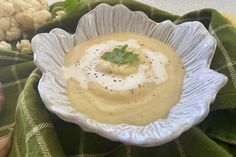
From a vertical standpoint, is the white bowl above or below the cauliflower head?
above

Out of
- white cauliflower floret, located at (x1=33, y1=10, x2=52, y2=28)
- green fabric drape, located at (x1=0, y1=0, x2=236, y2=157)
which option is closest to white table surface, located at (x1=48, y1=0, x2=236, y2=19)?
white cauliflower floret, located at (x1=33, y1=10, x2=52, y2=28)

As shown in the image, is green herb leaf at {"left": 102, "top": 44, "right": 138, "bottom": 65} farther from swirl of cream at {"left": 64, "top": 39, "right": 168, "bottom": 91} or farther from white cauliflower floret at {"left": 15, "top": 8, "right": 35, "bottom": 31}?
white cauliflower floret at {"left": 15, "top": 8, "right": 35, "bottom": 31}

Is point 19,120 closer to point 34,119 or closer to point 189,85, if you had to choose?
point 34,119

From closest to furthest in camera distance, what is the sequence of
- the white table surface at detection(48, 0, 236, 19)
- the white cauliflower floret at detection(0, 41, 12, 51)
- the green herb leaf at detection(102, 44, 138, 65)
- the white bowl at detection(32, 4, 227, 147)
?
the white bowl at detection(32, 4, 227, 147) < the green herb leaf at detection(102, 44, 138, 65) < the white cauliflower floret at detection(0, 41, 12, 51) < the white table surface at detection(48, 0, 236, 19)

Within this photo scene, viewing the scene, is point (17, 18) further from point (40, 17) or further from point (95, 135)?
point (95, 135)

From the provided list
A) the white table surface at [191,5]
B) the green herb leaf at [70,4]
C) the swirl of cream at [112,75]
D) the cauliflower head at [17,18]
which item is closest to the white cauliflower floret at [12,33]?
the cauliflower head at [17,18]

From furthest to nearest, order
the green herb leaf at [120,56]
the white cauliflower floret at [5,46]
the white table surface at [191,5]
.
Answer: the white table surface at [191,5] < the white cauliflower floret at [5,46] < the green herb leaf at [120,56]

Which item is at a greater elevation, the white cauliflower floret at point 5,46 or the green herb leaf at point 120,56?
the green herb leaf at point 120,56

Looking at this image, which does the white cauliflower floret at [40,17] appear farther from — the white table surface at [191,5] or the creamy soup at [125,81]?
the white table surface at [191,5]

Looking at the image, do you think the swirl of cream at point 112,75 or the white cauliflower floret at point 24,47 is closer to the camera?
the swirl of cream at point 112,75
